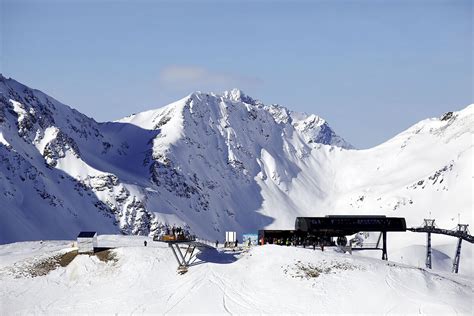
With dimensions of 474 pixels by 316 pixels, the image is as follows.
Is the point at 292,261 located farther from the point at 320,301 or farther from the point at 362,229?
the point at 362,229

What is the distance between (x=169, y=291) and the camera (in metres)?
102

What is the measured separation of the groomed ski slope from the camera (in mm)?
95625

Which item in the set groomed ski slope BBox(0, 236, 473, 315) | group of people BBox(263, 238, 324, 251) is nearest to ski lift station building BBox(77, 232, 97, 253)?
groomed ski slope BBox(0, 236, 473, 315)

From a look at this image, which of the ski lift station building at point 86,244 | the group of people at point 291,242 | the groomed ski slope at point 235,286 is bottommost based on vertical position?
the groomed ski slope at point 235,286

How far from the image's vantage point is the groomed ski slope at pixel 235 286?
9562 centimetres

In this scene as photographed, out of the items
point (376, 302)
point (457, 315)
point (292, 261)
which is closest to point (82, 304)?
point (292, 261)

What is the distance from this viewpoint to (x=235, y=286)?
10219 centimetres

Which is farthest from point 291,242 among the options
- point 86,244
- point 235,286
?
point 86,244

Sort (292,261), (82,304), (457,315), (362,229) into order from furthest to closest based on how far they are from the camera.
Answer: (362,229) → (292,261) → (82,304) → (457,315)

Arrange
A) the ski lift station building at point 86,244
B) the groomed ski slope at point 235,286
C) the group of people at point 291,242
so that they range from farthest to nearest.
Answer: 1. the group of people at point 291,242
2. the ski lift station building at point 86,244
3. the groomed ski slope at point 235,286

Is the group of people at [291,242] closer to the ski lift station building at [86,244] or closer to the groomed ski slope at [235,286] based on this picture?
the groomed ski slope at [235,286]

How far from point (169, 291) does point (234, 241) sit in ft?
106

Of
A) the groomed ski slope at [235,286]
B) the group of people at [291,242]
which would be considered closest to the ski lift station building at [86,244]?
the groomed ski slope at [235,286]

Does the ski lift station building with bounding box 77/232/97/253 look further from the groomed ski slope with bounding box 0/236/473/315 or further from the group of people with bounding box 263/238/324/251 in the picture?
the group of people with bounding box 263/238/324/251
